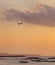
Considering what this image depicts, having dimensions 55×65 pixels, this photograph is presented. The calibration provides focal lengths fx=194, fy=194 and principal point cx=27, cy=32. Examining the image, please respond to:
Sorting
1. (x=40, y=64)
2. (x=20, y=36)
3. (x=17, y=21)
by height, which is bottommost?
(x=40, y=64)

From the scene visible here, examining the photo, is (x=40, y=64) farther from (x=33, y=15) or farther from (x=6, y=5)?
(x=6, y=5)

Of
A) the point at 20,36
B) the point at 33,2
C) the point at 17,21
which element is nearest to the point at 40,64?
the point at 20,36

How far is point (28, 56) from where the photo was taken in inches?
106

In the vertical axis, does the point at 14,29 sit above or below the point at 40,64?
above

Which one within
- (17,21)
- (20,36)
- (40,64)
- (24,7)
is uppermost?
(24,7)

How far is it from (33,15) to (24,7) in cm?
21

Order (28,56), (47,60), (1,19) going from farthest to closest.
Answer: (47,60) → (28,56) → (1,19)

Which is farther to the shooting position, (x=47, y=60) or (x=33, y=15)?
(x=47, y=60)

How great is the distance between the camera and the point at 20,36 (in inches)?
102

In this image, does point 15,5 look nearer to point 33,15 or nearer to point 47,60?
point 33,15

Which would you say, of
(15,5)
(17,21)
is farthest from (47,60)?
(15,5)

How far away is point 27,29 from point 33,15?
0.69 feet

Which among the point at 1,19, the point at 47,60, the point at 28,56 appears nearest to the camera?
the point at 1,19

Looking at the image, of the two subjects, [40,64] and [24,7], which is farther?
[40,64]
